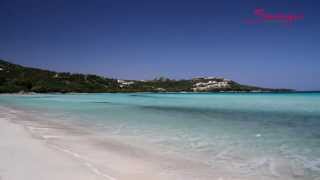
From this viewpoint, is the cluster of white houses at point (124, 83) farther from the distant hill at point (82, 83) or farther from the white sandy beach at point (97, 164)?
the white sandy beach at point (97, 164)

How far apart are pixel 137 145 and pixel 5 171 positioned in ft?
14.4

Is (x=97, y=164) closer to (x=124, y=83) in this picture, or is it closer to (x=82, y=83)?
(x=82, y=83)

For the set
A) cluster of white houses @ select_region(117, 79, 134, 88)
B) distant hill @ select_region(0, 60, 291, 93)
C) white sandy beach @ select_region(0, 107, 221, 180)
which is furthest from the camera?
cluster of white houses @ select_region(117, 79, 134, 88)

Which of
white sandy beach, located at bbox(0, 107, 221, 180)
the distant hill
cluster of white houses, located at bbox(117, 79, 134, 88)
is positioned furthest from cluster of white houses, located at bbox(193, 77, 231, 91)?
white sandy beach, located at bbox(0, 107, 221, 180)

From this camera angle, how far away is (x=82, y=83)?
143375 millimetres

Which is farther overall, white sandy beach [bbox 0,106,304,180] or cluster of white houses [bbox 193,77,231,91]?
cluster of white houses [bbox 193,77,231,91]

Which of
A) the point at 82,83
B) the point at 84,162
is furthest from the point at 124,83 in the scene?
the point at 84,162

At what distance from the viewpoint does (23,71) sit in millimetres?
141500

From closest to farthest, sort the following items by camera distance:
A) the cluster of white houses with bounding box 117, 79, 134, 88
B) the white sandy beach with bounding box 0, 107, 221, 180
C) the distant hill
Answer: the white sandy beach with bounding box 0, 107, 221, 180
the distant hill
the cluster of white houses with bounding box 117, 79, 134, 88

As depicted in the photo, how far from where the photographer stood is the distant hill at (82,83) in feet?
379

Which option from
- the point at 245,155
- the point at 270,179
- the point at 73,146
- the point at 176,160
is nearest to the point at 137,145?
the point at 73,146

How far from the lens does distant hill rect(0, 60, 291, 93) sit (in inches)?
4546

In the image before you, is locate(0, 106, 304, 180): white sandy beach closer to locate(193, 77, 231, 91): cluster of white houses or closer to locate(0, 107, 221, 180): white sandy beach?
locate(0, 107, 221, 180): white sandy beach

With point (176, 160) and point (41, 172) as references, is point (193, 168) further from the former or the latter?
point (41, 172)
